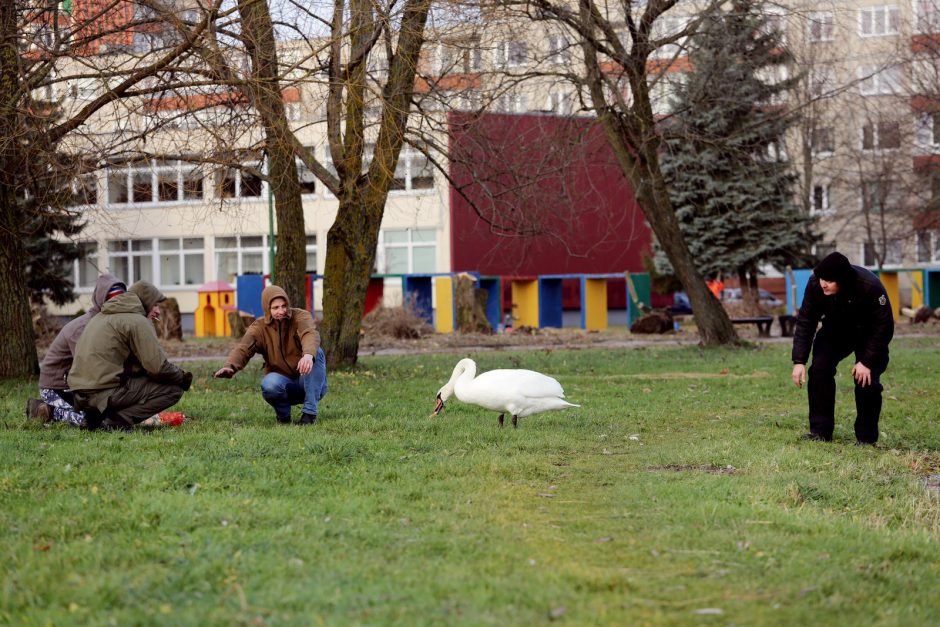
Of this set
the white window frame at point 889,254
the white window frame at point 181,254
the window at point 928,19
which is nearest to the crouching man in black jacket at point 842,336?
the window at point 928,19

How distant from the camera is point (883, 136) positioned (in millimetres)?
44688

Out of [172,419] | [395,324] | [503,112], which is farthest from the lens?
[395,324]

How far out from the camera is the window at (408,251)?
5022 centimetres

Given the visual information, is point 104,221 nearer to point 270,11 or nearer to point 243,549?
point 270,11

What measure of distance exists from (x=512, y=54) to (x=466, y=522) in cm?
1648

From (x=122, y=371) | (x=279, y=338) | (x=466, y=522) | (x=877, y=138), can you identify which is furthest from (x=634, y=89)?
(x=877, y=138)

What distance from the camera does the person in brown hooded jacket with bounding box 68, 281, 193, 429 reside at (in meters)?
11.0

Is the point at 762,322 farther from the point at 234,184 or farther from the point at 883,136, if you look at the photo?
the point at 234,184

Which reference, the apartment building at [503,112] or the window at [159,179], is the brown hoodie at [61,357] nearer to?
the apartment building at [503,112]

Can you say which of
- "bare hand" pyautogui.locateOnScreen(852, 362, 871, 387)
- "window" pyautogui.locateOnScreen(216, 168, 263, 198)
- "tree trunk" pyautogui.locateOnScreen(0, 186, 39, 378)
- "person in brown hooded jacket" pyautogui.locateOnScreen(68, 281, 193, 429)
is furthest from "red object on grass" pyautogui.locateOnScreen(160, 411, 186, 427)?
"bare hand" pyautogui.locateOnScreen(852, 362, 871, 387)

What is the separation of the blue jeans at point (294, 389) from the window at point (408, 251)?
37.4m

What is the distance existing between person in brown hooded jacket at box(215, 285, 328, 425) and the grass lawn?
0.43 meters

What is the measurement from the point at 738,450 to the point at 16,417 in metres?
7.46

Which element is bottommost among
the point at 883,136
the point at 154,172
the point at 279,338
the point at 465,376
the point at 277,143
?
the point at 465,376
